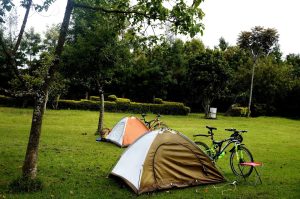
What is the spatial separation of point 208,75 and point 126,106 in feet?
29.9

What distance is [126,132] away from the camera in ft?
52.7

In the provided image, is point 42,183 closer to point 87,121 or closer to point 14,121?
point 14,121

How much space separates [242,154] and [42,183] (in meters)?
5.61

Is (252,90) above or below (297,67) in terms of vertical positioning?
below

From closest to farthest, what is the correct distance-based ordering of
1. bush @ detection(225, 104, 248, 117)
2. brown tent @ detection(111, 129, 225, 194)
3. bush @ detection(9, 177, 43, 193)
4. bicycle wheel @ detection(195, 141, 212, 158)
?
bush @ detection(9, 177, 43, 193), brown tent @ detection(111, 129, 225, 194), bicycle wheel @ detection(195, 141, 212, 158), bush @ detection(225, 104, 248, 117)

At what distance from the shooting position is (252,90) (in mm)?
47250

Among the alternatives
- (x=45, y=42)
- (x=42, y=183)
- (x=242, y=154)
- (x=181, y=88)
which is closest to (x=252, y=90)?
(x=181, y=88)

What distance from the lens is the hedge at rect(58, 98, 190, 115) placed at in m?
36.5

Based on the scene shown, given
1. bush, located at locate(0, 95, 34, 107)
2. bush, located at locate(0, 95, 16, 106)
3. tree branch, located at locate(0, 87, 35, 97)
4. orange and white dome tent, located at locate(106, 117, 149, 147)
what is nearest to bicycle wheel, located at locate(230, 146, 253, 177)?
tree branch, located at locate(0, 87, 35, 97)

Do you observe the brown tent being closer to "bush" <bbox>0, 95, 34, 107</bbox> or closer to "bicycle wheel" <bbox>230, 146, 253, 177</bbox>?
"bicycle wheel" <bbox>230, 146, 253, 177</bbox>

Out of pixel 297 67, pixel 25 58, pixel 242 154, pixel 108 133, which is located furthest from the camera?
pixel 297 67

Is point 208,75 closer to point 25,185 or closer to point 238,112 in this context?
point 238,112

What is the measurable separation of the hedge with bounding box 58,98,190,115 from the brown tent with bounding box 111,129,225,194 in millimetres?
27116

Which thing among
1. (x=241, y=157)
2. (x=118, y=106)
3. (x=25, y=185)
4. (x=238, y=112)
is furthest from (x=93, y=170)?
(x=238, y=112)
